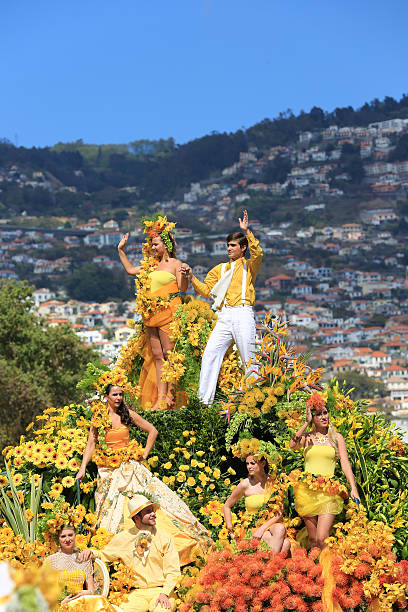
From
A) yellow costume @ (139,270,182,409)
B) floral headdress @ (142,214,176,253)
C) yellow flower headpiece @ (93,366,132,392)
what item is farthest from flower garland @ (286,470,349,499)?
floral headdress @ (142,214,176,253)

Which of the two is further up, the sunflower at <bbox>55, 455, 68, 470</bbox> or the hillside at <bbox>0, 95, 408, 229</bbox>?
the hillside at <bbox>0, 95, 408, 229</bbox>

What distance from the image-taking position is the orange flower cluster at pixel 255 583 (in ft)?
19.1

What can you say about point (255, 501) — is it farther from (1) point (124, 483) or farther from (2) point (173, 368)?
(2) point (173, 368)

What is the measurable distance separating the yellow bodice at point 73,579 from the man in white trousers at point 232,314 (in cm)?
283

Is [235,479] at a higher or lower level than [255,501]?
lower

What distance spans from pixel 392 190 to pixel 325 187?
13272 mm

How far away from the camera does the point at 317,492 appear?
6418 mm

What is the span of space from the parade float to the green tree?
1497 centimetres

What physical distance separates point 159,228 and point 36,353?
17140 millimetres

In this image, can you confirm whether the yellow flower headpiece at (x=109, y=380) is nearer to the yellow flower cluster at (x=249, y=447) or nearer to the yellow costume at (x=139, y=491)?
the yellow costume at (x=139, y=491)

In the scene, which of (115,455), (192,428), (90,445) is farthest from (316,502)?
(192,428)

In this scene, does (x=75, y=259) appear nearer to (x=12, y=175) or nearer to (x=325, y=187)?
(x=12, y=175)

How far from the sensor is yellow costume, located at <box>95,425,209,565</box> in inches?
271

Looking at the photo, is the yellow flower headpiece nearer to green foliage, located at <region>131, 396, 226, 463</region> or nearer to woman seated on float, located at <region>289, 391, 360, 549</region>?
green foliage, located at <region>131, 396, 226, 463</region>
